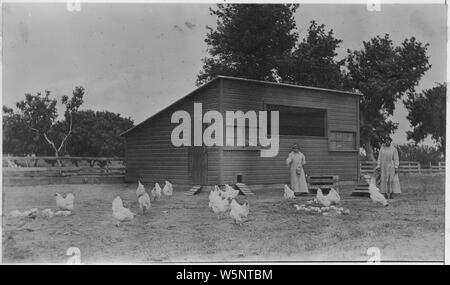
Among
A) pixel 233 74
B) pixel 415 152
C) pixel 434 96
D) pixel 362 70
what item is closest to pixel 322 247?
pixel 434 96

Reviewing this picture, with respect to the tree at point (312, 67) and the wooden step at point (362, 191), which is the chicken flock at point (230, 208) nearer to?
the wooden step at point (362, 191)

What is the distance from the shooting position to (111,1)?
8250 millimetres

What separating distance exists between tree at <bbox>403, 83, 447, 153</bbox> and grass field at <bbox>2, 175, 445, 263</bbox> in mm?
1718

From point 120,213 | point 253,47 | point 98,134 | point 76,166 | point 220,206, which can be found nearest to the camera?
point 120,213

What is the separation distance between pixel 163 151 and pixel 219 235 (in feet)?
23.4

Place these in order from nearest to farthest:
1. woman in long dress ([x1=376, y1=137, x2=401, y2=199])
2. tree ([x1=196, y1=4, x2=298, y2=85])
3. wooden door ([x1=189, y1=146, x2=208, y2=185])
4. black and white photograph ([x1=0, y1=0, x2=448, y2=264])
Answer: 1. black and white photograph ([x1=0, y1=0, x2=448, y2=264])
2. woman in long dress ([x1=376, y1=137, x2=401, y2=199])
3. wooden door ([x1=189, y1=146, x2=208, y2=185])
4. tree ([x1=196, y1=4, x2=298, y2=85])

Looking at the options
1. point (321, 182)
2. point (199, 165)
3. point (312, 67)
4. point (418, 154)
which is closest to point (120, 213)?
point (199, 165)

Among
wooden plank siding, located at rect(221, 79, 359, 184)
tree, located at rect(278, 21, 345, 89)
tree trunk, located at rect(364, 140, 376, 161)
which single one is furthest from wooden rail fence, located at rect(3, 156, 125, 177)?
tree trunk, located at rect(364, 140, 376, 161)

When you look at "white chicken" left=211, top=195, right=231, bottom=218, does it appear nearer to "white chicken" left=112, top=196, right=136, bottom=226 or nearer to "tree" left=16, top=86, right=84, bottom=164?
"white chicken" left=112, top=196, right=136, bottom=226

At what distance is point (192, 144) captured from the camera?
14312 millimetres

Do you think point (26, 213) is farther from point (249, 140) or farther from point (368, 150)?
point (368, 150)

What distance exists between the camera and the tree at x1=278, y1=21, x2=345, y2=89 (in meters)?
21.7

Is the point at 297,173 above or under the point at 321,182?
above
